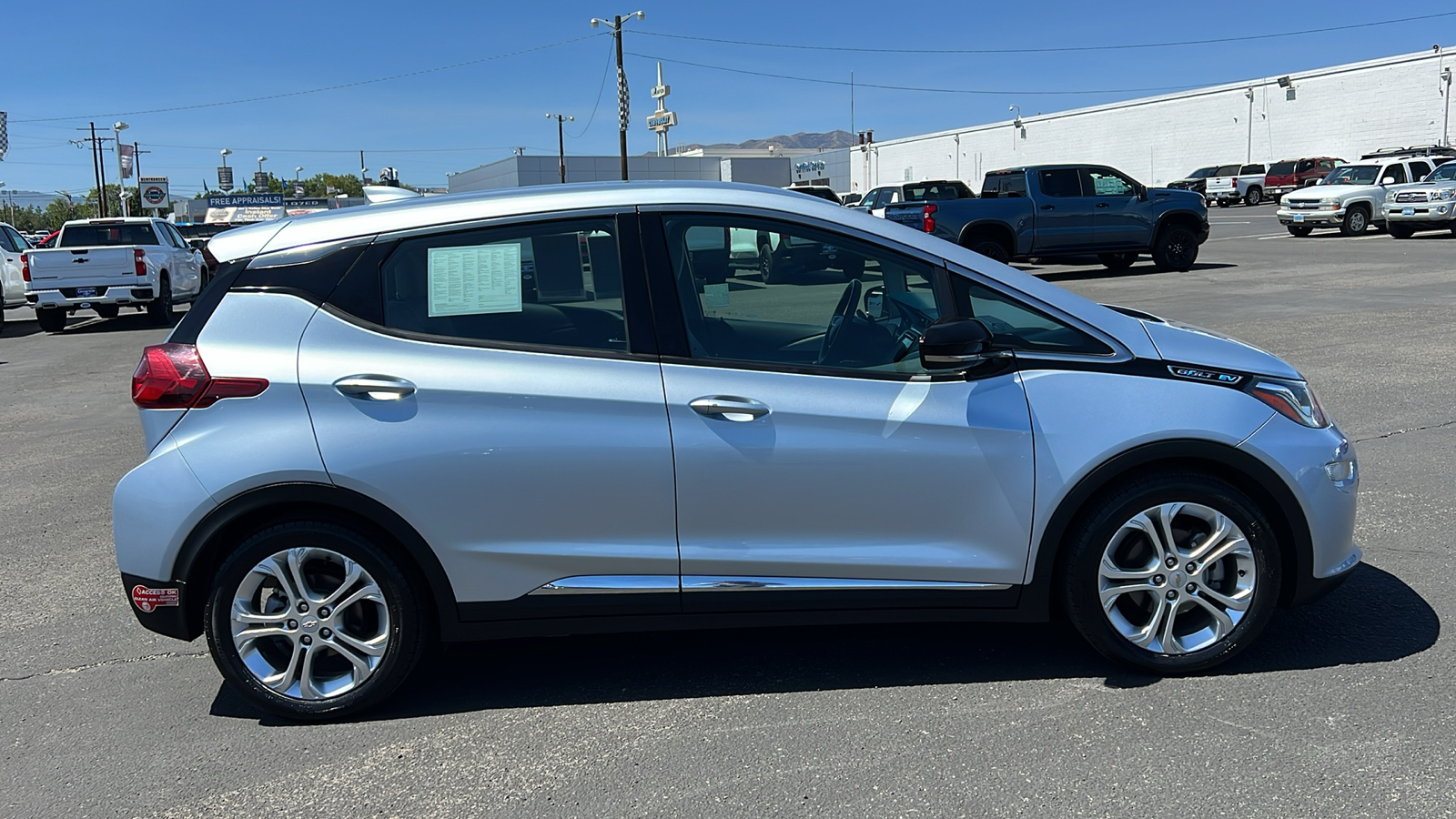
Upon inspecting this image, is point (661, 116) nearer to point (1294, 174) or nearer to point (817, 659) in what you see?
point (1294, 174)

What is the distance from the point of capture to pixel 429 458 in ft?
11.5

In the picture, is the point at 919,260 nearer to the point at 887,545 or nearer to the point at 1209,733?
the point at 887,545

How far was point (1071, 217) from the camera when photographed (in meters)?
20.3

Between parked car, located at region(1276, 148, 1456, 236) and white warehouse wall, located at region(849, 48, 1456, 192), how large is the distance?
89.0 ft

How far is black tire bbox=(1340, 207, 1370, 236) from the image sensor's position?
90.5 ft

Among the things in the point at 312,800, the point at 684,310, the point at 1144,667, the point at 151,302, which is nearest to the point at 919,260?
the point at 684,310

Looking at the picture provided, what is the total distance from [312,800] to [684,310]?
6.02 ft

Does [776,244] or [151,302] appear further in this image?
[151,302]

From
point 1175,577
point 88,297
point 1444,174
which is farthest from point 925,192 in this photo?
point 1175,577

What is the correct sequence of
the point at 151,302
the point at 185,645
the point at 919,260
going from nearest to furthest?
the point at 919,260 → the point at 185,645 → the point at 151,302

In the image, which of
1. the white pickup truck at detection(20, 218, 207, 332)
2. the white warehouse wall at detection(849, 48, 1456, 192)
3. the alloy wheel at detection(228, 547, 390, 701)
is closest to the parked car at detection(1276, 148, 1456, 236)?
the white pickup truck at detection(20, 218, 207, 332)

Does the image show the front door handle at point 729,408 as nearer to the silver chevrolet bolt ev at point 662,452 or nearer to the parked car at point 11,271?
the silver chevrolet bolt ev at point 662,452

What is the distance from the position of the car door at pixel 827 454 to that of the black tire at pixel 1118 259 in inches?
736

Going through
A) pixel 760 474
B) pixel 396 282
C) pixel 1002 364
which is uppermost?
pixel 396 282
